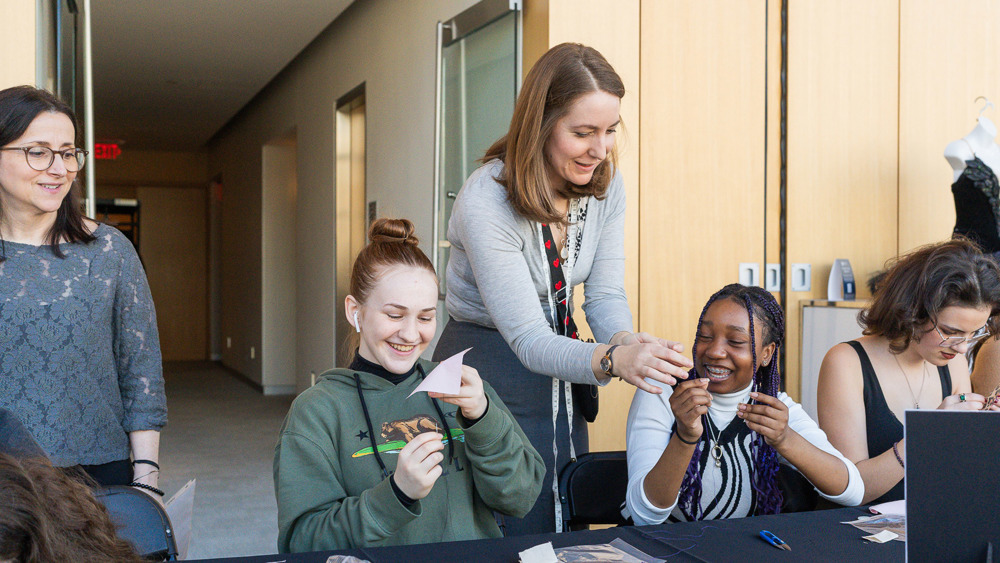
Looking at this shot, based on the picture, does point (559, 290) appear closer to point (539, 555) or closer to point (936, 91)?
point (539, 555)

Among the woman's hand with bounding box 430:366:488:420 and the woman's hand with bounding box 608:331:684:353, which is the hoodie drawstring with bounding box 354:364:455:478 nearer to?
the woman's hand with bounding box 430:366:488:420

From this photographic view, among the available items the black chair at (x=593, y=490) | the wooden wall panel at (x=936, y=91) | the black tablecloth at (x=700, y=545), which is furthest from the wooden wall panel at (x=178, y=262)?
the black tablecloth at (x=700, y=545)

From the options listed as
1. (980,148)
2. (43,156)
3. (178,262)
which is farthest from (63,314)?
(178,262)

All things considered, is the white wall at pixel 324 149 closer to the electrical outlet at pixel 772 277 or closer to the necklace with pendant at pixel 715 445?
the electrical outlet at pixel 772 277

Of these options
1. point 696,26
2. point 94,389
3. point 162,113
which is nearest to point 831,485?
point 94,389

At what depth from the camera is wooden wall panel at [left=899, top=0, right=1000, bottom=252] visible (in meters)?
4.35

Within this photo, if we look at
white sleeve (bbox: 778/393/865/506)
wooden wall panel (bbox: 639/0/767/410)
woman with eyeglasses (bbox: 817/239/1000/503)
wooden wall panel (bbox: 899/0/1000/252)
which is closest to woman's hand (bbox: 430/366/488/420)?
white sleeve (bbox: 778/393/865/506)

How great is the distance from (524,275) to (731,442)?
2.02 feet

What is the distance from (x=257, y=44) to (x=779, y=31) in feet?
14.9

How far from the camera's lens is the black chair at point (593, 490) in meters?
2.07

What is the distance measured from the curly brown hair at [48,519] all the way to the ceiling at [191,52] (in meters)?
5.48

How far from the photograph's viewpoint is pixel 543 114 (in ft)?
6.58

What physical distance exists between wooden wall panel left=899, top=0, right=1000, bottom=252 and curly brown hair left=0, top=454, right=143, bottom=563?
4198 millimetres

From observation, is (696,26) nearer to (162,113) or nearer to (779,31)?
(779,31)
